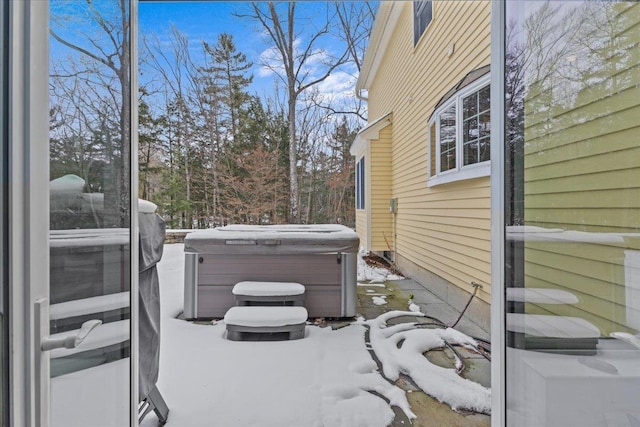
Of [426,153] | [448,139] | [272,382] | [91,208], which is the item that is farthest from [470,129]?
[91,208]

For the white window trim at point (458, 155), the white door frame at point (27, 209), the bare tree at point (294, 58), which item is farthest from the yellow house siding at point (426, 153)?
the bare tree at point (294, 58)

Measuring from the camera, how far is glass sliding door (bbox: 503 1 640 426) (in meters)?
0.94

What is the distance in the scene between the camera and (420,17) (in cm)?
540

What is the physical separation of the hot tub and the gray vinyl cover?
1.78 meters

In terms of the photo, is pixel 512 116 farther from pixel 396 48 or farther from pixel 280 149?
pixel 280 149

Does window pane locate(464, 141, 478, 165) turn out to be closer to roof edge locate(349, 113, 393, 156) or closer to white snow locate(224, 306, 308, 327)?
white snow locate(224, 306, 308, 327)

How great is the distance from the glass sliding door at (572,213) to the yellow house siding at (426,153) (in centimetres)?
241

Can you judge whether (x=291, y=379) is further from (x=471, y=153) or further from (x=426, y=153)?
(x=426, y=153)

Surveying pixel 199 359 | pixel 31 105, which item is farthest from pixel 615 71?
pixel 199 359

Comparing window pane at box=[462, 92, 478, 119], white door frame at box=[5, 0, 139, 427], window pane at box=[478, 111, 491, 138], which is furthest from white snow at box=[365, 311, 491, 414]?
window pane at box=[462, 92, 478, 119]

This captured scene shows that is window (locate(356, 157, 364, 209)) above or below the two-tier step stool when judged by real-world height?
above

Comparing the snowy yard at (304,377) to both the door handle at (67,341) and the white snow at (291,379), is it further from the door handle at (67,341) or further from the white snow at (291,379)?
the door handle at (67,341)

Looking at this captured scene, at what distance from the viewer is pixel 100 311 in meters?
1.06

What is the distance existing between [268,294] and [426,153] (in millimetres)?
3132
